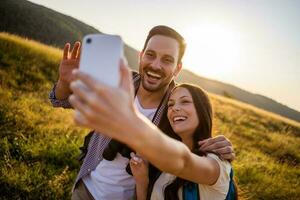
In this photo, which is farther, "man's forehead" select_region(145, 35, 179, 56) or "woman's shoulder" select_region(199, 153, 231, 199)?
"man's forehead" select_region(145, 35, 179, 56)

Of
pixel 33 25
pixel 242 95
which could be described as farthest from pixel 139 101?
pixel 242 95

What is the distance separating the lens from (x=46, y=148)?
6.14m

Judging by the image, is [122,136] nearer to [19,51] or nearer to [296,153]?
[296,153]

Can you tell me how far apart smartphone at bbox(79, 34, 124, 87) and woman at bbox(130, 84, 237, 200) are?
1.23 metres

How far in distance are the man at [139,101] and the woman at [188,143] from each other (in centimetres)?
32

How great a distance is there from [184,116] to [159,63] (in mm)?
772

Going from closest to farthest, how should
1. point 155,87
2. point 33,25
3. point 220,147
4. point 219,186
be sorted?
point 219,186
point 220,147
point 155,87
point 33,25

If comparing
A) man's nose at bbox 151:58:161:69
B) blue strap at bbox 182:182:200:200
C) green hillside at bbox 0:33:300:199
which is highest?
man's nose at bbox 151:58:161:69


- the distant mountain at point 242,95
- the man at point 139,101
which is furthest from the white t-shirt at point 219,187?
the distant mountain at point 242,95

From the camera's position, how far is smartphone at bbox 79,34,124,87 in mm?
1090

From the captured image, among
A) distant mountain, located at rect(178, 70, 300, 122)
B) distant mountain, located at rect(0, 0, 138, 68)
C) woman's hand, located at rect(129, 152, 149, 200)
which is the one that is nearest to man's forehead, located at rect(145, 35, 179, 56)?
woman's hand, located at rect(129, 152, 149, 200)

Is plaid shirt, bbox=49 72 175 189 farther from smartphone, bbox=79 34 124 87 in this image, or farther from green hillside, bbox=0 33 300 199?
smartphone, bbox=79 34 124 87

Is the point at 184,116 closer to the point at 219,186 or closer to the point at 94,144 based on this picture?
the point at 219,186

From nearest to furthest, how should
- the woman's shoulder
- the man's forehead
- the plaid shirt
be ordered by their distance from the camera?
the woman's shoulder → the plaid shirt → the man's forehead
